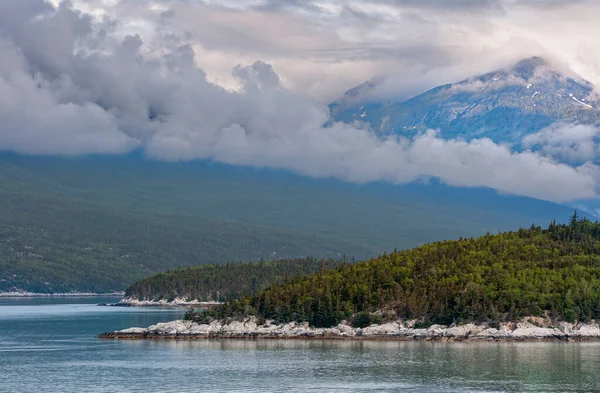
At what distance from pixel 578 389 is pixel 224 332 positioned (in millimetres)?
74124

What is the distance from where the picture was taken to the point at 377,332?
162 meters

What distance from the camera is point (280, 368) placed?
125m

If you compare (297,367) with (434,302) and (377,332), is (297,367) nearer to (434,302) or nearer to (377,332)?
(377,332)

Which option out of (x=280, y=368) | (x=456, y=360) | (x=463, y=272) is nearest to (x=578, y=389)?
(x=456, y=360)

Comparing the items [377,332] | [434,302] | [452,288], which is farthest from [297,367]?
[452,288]

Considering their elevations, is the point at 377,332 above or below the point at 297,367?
above

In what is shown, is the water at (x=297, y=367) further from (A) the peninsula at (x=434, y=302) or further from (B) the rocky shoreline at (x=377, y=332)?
(A) the peninsula at (x=434, y=302)

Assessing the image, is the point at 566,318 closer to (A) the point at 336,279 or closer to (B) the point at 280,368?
(A) the point at 336,279

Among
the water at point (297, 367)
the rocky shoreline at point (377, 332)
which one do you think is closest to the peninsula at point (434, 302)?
the rocky shoreline at point (377, 332)

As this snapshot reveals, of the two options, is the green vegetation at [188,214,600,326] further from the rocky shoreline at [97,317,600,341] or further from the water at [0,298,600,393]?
the water at [0,298,600,393]

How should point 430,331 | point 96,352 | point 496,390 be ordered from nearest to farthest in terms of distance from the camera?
point 496,390
point 96,352
point 430,331

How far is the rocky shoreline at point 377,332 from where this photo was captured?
15700 cm

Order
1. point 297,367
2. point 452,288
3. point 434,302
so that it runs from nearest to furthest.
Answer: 1. point 297,367
2. point 434,302
3. point 452,288

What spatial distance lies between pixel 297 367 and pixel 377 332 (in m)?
38.0
